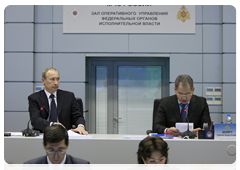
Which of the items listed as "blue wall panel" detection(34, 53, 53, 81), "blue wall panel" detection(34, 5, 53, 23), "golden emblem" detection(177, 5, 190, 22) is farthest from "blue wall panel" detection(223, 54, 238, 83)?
"blue wall panel" detection(34, 5, 53, 23)

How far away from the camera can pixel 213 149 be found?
7.06ft

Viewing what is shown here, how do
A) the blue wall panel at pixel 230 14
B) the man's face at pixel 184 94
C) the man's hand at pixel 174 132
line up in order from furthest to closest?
1. the blue wall panel at pixel 230 14
2. the man's face at pixel 184 94
3. the man's hand at pixel 174 132

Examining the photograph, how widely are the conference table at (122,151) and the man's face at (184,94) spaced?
66 cm

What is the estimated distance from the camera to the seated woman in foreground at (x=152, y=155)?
63.4 inches

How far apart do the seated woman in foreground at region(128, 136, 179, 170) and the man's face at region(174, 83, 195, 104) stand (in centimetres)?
109

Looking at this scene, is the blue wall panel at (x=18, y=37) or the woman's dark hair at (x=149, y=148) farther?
the blue wall panel at (x=18, y=37)

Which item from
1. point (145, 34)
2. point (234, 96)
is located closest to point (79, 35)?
point (145, 34)

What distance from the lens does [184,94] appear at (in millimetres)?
2693

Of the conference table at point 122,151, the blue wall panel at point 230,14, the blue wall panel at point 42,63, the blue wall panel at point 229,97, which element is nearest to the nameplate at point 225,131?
the conference table at point 122,151

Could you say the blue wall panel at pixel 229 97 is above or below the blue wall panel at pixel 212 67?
below

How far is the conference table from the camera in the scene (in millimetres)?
2141

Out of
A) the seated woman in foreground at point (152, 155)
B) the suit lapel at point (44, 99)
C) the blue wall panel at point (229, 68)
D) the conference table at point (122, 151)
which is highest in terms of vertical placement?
the blue wall panel at point (229, 68)

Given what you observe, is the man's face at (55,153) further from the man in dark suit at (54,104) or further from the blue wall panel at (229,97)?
the blue wall panel at (229,97)

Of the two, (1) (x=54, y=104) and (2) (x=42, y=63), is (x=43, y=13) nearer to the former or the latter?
(2) (x=42, y=63)
